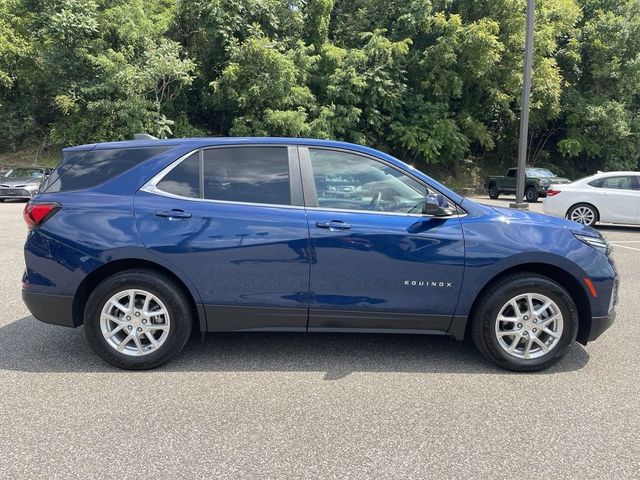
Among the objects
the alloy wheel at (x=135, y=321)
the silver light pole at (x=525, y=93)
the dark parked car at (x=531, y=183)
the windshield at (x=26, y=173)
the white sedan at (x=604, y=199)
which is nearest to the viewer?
the alloy wheel at (x=135, y=321)

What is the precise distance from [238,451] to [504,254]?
2.31 meters

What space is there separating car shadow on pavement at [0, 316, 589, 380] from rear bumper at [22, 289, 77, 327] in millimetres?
371

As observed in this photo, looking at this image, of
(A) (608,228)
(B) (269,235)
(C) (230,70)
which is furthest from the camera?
(C) (230,70)

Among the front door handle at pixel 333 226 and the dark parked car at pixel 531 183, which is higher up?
the front door handle at pixel 333 226

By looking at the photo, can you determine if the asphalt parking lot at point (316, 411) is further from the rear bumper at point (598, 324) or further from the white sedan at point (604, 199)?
the white sedan at point (604, 199)

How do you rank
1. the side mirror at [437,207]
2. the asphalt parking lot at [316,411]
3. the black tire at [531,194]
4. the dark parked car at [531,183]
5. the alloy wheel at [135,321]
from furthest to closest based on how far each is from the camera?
the black tire at [531,194], the dark parked car at [531,183], the alloy wheel at [135,321], the side mirror at [437,207], the asphalt parking lot at [316,411]

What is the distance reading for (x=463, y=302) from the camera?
370 cm

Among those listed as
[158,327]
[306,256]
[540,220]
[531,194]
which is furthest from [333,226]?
[531,194]

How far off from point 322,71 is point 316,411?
2463cm

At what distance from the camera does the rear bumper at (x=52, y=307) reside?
3.72 meters

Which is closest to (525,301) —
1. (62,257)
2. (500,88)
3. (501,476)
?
(501,476)

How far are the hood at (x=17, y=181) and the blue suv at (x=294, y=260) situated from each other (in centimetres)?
1688

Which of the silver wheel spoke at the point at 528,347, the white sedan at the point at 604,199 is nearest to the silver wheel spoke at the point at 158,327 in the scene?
the silver wheel spoke at the point at 528,347

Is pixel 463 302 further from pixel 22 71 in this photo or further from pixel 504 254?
pixel 22 71
